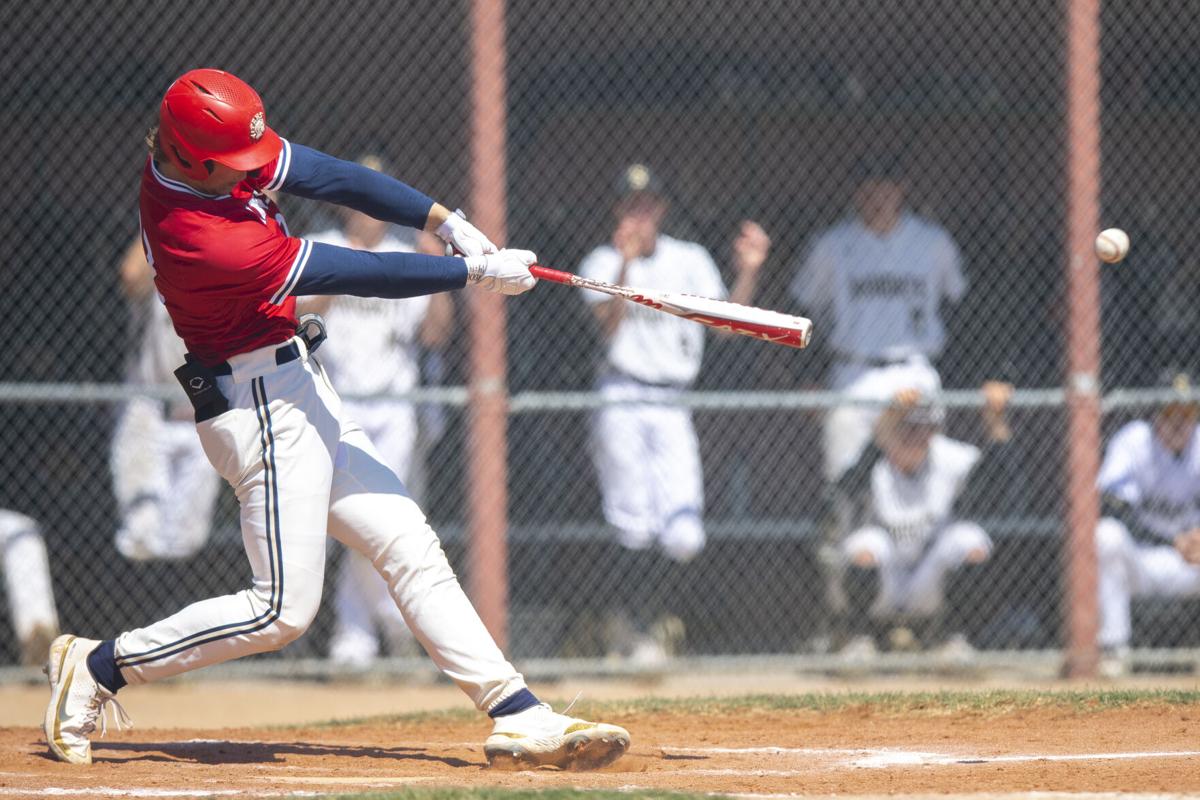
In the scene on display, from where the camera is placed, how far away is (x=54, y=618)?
712 cm

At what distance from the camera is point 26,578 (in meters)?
7.00

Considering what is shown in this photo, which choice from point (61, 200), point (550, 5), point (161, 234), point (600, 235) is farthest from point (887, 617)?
point (61, 200)

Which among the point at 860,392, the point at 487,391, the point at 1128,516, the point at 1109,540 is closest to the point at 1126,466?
the point at 1128,516

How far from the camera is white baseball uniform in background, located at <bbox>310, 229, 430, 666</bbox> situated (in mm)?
7105

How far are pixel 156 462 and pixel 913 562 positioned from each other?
3296 mm

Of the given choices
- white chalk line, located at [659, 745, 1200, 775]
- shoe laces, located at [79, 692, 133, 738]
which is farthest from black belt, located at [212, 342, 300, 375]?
white chalk line, located at [659, 745, 1200, 775]

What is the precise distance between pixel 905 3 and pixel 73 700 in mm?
5583

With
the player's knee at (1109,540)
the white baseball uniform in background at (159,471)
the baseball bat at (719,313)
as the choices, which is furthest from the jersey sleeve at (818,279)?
the baseball bat at (719,313)

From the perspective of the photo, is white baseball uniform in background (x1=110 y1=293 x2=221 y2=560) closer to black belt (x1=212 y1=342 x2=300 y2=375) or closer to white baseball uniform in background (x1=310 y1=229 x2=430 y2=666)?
white baseball uniform in background (x1=310 y1=229 x2=430 y2=666)

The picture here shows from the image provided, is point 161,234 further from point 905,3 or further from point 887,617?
point 905,3

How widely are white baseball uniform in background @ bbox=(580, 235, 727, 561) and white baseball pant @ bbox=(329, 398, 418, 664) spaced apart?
84 centimetres

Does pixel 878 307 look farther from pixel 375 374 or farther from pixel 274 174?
pixel 274 174

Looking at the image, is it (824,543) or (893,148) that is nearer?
(824,543)

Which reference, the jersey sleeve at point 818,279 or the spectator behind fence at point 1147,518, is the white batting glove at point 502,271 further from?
the spectator behind fence at point 1147,518
